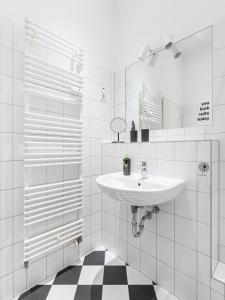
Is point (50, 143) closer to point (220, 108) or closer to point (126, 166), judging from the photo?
point (126, 166)

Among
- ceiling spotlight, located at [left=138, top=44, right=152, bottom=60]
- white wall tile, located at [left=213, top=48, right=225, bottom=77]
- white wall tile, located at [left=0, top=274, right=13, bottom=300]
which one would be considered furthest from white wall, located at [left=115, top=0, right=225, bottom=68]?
white wall tile, located at [left=0, top=274, right=13, bottom=300]

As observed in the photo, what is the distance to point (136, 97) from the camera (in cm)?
174

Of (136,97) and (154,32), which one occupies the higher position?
(154,32)

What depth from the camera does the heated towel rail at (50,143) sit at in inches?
48.2

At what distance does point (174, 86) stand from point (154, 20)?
2.11 feet

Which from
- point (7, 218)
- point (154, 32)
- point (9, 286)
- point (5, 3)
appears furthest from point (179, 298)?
point (5, 3)

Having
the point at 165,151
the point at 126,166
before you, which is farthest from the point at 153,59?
the point at 126,166

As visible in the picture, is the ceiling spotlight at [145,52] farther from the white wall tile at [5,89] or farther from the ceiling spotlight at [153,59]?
the white wall tile at [5,89]

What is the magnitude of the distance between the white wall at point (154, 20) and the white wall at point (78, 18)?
5.1 inches

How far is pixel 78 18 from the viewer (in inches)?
63.5

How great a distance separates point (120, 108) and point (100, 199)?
963 mm

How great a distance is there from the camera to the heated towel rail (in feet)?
4.01

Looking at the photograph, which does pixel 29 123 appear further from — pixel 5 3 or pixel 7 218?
pixel 5 3

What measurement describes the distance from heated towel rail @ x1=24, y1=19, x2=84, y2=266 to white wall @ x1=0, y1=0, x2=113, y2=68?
0.48ft
